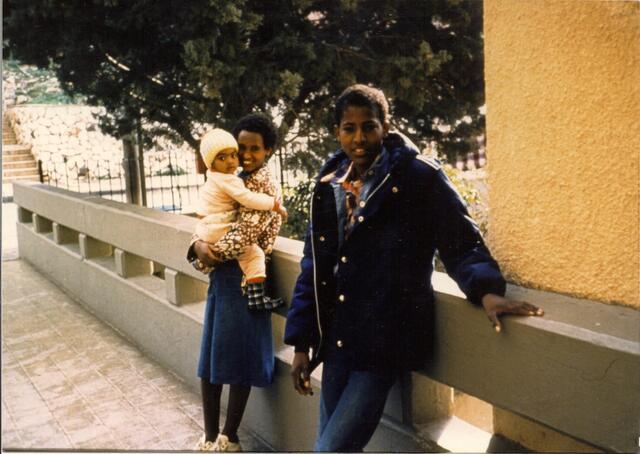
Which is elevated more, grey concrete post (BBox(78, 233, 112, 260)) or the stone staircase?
the stone staircase

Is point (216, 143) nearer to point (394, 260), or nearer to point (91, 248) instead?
point (394, 260)

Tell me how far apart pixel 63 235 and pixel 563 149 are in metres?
6.29

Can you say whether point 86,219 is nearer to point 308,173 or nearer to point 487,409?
point 308,173

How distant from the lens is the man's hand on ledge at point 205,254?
3234mm

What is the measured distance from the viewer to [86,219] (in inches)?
249

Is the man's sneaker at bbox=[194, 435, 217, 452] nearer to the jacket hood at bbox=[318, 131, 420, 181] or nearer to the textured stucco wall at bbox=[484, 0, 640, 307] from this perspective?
the jacket hood at bbox=[318, 131, 420, 181]

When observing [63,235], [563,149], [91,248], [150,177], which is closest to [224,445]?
[563,149]

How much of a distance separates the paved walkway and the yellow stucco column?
1.95 m

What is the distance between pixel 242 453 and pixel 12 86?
4.48 m

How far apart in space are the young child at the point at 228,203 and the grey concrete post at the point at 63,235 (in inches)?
181

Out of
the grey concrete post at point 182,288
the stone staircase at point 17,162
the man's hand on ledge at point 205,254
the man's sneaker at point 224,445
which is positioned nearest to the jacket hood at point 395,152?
the man's hand on ledge at point 205,254

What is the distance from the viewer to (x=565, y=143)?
2.27m

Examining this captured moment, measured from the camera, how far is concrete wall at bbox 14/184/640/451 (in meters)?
1.92

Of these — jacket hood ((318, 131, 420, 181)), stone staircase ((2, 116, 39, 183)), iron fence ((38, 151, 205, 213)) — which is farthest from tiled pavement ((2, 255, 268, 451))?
stone staircase ((2, 116, 39, 183))
